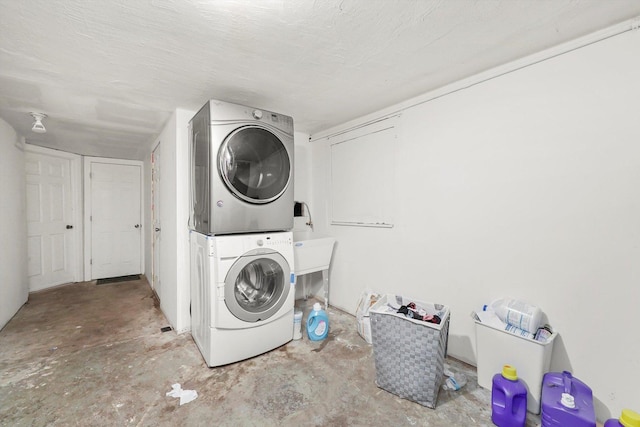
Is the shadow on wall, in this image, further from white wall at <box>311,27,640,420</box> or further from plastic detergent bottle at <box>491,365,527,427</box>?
plastic detergent bottle at <box>491,365,527,427</box>

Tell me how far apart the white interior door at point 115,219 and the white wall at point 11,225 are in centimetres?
112

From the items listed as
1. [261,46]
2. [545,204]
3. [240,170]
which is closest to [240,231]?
[240,170]

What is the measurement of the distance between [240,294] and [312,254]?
33.9 inches

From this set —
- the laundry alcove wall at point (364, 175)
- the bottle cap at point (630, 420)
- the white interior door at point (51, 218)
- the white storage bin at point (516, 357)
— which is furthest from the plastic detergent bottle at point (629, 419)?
the white interior door at point (51, 218)

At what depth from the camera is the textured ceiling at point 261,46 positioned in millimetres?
1214

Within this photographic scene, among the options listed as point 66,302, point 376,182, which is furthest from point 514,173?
point 66,302

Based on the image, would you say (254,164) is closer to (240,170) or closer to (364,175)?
(240,170)

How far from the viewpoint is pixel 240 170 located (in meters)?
2.00

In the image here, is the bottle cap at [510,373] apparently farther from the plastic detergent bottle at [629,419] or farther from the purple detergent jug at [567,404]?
the plastic detergent bottle at [629,419]

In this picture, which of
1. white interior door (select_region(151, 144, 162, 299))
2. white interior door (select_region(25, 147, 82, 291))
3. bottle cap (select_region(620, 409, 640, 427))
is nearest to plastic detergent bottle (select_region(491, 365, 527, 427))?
bottle cap (select_region(620, 409, 640, 427))

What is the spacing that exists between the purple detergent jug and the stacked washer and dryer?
64.4 inches

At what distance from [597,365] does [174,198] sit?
318 centimetres

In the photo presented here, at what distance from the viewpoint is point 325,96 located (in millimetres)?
2182

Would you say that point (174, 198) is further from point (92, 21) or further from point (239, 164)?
point (92, 21)
